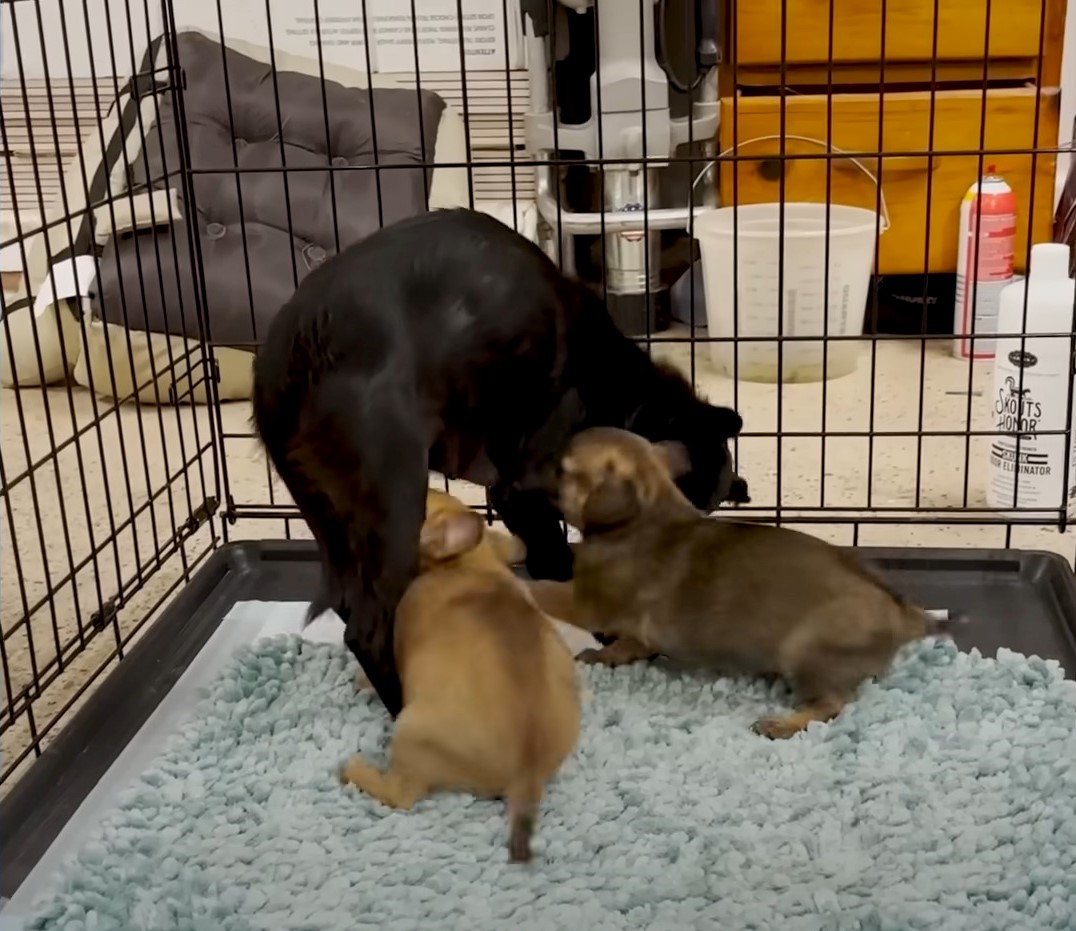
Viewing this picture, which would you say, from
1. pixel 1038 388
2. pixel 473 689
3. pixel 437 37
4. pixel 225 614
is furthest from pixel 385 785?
pixel 437 37

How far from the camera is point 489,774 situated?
1240 millimetres

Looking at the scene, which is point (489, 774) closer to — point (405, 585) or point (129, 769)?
point (405, 585)

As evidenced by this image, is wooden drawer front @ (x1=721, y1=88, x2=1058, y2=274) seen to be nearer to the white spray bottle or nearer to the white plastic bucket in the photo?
the white plastic bucket

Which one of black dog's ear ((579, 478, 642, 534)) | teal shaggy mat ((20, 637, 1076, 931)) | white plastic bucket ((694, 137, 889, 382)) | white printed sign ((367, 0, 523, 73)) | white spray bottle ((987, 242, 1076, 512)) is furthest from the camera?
white printed sign ((367, 0, 523, 73))

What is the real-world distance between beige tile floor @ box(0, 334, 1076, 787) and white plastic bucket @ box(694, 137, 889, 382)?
5cm

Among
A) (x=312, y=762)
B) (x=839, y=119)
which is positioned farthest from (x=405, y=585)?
(x=839, y=119)

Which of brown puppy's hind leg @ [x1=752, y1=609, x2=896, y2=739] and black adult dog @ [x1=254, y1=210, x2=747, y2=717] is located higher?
black adult dog @ [x1=254, y1=210, x2=747, y2=717]

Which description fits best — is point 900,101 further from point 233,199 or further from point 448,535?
point 448,535

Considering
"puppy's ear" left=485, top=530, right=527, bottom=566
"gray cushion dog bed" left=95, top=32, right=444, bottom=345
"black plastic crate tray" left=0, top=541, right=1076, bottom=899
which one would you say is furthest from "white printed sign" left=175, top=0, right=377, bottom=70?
"puppy's ear" left=485, top=530, right=527, bottom=566

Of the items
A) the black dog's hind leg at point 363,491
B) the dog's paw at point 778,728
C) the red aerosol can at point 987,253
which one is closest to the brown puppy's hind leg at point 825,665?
the dog's paw at point 778,728

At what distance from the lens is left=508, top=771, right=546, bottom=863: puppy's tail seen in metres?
1.20

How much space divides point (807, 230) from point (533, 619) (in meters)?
1.49

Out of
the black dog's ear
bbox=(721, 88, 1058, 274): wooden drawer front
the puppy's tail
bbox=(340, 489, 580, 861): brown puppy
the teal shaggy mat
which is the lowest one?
the teal shaggy mat

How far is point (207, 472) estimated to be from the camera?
2.31 metres
